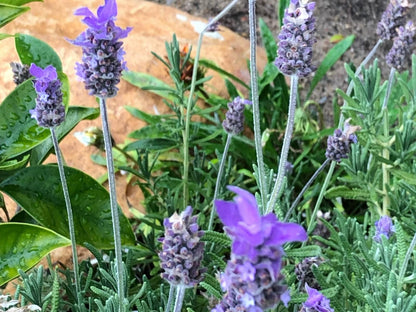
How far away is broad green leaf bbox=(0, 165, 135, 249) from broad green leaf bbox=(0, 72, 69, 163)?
0.06 metres

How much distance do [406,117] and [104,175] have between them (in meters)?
0.98

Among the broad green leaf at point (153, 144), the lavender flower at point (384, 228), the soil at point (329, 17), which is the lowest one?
the broad green leaf at point (153, 144)

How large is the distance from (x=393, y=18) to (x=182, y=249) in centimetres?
104

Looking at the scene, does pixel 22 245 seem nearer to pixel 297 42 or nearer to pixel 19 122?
pixel 19 122

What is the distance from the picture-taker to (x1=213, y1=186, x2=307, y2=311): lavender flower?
0.41 meters

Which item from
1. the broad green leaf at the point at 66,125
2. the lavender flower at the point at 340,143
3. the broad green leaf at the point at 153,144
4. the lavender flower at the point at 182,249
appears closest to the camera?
the lavender flower at the point at 182,249

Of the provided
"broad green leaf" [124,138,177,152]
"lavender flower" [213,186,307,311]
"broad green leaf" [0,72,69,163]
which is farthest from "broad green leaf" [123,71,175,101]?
"lavender flower" [213,186,307,311]

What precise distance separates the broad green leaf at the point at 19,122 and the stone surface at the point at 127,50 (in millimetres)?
646

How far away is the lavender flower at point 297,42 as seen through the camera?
80cm

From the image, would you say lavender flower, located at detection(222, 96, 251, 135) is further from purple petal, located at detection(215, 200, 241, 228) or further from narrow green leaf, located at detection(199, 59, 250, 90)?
narrow green leaf, located at detection(199, 59, 250, 90)

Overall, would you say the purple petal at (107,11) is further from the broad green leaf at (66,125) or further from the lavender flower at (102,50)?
the broad green leaf at (66,125)

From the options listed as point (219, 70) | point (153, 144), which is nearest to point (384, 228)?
point (153, 144)

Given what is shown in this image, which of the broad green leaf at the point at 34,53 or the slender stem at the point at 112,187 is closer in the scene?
the slender stem at the point at 112,187

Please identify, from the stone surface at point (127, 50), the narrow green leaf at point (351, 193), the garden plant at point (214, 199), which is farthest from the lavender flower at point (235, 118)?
the stone surface at point (127, 50)
